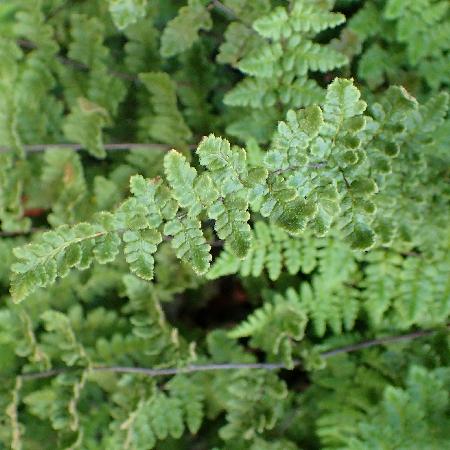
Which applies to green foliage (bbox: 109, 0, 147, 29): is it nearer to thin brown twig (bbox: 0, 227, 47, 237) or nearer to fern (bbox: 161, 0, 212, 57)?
fern (bbox: 161, 0, 212, 57)

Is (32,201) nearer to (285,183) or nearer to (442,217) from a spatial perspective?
(285,183)

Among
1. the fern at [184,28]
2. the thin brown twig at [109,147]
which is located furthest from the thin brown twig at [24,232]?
the fern at [184,28]

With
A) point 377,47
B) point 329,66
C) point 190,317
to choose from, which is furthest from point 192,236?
point 190,317

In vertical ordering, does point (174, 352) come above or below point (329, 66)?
below

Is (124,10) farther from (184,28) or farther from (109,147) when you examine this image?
Answer: (109,147)

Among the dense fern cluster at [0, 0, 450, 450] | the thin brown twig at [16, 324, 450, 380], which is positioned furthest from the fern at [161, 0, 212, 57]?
the thin brown twig at [16, 324, 450, 380]

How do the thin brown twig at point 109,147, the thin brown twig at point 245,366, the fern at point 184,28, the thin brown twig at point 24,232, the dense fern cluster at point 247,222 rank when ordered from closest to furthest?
the dense fern cluster at point 247,222 < the fern at point 184,28 < the thin brown twig at point 245,366 < the thin brown twig at point 109,147 < the thin brown twig at point 24,232

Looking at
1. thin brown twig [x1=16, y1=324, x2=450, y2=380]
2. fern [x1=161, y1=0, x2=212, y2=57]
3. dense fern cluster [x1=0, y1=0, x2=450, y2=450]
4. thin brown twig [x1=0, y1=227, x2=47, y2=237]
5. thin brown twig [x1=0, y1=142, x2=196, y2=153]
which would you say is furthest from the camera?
thin brown twig [x1=0, y1=227, x2=47, y2=237]

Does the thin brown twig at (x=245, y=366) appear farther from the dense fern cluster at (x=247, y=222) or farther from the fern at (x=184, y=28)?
the fern at (x=184, y=28)
